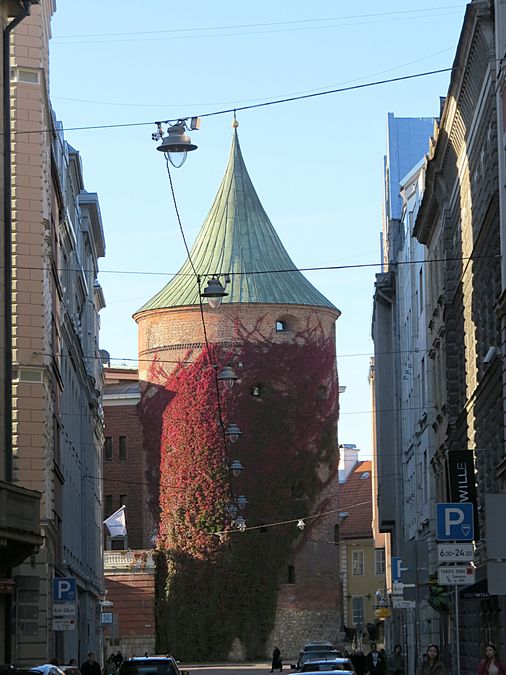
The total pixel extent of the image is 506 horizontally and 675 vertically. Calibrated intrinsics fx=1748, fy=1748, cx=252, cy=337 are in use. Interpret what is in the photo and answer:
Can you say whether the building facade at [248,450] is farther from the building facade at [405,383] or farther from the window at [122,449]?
the window at [122,449]

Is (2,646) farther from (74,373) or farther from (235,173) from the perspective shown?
(235,173)

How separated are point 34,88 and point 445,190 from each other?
393 inches

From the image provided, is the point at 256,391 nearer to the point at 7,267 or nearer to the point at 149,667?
the point at 7,267

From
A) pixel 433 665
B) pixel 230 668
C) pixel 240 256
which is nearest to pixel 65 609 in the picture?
pixel 433 665

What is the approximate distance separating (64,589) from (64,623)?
3.70 ft

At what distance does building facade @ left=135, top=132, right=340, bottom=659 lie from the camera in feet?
234

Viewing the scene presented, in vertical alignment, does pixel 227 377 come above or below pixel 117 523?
above

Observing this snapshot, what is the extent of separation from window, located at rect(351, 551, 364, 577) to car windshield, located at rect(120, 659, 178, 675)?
74011mm

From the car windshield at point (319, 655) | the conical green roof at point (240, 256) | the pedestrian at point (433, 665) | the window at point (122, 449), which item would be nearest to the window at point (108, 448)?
→ the window at point (122, 449)

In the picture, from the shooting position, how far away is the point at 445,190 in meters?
41.1

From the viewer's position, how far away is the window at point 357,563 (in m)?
101

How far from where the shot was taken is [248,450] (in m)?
72.2

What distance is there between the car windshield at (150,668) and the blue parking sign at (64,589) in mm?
6742

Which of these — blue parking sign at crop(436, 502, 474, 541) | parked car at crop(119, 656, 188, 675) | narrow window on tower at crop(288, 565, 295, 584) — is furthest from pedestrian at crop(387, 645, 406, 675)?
blue parking sign at crop(436, 502, 474, 541)
